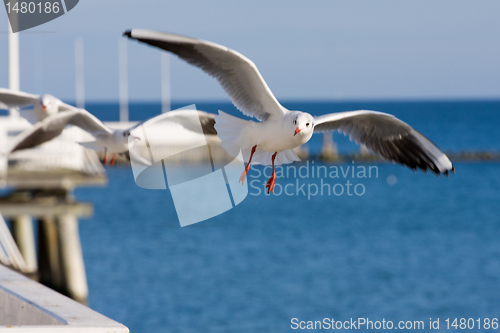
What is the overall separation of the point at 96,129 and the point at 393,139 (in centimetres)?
249

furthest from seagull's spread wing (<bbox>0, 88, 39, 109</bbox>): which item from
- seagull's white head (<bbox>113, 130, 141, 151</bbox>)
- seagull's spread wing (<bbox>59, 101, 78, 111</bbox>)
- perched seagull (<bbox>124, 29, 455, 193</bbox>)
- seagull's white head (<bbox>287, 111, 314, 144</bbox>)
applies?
seagull's white head (<bbox>287, 111, 314, 144</bbox>)

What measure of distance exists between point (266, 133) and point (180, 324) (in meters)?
12.6

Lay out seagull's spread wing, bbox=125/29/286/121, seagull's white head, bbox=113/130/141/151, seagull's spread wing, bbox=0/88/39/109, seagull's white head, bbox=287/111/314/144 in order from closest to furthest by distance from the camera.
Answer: seagull's white head, bbox=287/111/314/144 → seagull's spread wing, bbox=125/29/286/121 → seagull's white head, bbox=113/130/141/151 → seagull's spread wing, bbox=0/88/39/109

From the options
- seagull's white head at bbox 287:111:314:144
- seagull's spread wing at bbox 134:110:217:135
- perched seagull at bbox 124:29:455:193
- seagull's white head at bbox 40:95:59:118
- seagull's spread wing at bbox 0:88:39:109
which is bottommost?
seagull's white head at bbox 287:111:314:144

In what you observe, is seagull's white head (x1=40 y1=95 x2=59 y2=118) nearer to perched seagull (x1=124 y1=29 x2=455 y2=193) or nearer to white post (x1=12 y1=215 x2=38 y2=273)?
perched seagull (x1=124 y1=29 x2=455 y2=193)

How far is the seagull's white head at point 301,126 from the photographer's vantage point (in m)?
4.02

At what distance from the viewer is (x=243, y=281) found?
2067 centimetres

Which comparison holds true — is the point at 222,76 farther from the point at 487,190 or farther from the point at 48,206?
the point at 487,190

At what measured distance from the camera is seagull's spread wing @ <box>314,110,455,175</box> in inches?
205

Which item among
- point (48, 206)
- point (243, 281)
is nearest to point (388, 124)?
point (48, 206)

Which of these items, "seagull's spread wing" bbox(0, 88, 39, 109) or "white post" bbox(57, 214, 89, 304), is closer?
"seagull's spread wing" bbox(0, 88, 39, 109)

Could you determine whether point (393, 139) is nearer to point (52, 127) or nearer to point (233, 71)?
point (233, 71)

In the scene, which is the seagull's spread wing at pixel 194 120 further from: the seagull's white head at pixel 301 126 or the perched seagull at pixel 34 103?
the seagull's white head at pixel 301 126

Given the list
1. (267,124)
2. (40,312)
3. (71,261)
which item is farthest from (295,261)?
(40,312)
